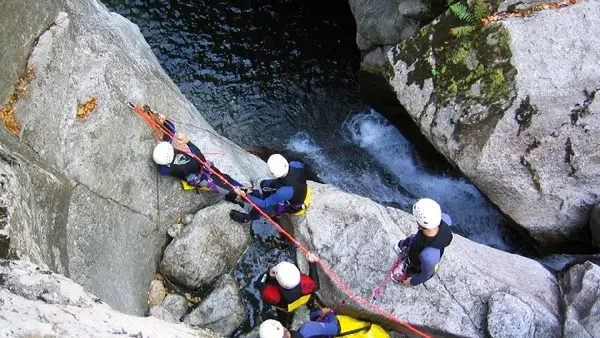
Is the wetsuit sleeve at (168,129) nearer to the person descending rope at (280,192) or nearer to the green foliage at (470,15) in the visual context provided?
the person descending rope at (280,192)

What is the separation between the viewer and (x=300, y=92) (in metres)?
14.4

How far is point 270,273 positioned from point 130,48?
578 centimetres

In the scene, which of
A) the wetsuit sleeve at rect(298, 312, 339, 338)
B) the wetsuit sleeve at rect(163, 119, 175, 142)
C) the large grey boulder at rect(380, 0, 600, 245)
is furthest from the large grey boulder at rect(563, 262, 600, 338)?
the wetsuit sleeve at rect(163, 119, 175, 142)

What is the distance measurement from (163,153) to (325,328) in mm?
4075

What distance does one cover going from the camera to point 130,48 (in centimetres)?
1116

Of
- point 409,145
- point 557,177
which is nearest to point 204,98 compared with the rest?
point 409,145

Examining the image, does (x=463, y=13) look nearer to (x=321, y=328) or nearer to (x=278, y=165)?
(x=278, y=165)

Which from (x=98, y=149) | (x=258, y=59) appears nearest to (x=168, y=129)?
(x=98, y=149)

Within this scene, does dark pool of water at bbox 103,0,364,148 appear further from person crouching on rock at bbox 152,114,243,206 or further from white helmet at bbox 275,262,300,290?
white helmet at bbox 275,262,300,290

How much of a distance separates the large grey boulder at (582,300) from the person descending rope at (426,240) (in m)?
2.35

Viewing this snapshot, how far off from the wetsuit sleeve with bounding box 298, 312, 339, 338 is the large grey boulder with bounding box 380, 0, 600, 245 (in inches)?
169

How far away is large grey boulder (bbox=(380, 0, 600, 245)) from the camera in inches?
388

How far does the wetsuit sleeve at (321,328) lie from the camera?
322 inches

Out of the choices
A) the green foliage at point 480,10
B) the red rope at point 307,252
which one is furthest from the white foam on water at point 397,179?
the green foliage at point 480,10
